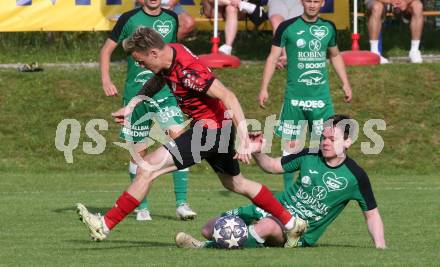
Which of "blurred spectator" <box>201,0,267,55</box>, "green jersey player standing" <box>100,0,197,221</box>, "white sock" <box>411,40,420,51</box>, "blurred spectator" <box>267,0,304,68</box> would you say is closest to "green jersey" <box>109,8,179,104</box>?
"green jersey player standing" <box>100,0,197,221</box>

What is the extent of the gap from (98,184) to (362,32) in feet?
32.3

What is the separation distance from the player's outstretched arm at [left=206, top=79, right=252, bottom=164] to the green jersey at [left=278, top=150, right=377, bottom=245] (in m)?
0.61

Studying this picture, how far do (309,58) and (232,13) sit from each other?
7.38 metres

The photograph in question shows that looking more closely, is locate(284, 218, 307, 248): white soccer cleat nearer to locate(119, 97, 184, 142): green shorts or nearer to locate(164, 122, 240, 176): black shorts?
locate(164, 122, 240, 176): black shorts

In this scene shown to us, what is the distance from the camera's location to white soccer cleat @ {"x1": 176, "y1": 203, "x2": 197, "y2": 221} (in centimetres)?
1370

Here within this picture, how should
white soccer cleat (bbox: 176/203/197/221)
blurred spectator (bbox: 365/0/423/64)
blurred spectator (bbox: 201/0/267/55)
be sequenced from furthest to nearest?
blurred spectator (bbox: 365/0/423/64) < blurred spectator (bbox: 201/0/267/55) < white soccer cleat (bbox: 176/203/197/221)

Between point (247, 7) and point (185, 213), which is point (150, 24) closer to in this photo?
point (185, 213)

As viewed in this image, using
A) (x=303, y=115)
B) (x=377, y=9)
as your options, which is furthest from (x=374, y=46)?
(x=303, y=115)

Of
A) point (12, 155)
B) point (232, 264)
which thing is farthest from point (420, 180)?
point (232, 264)

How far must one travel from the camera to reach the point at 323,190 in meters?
10.9

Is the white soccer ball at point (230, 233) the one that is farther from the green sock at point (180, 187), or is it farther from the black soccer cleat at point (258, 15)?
the black soccer cleat at point (258, 15)

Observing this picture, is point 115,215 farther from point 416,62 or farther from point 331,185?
point 416,62

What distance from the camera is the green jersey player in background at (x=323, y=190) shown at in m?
10.9

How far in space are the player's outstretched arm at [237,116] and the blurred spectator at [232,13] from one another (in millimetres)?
11247
